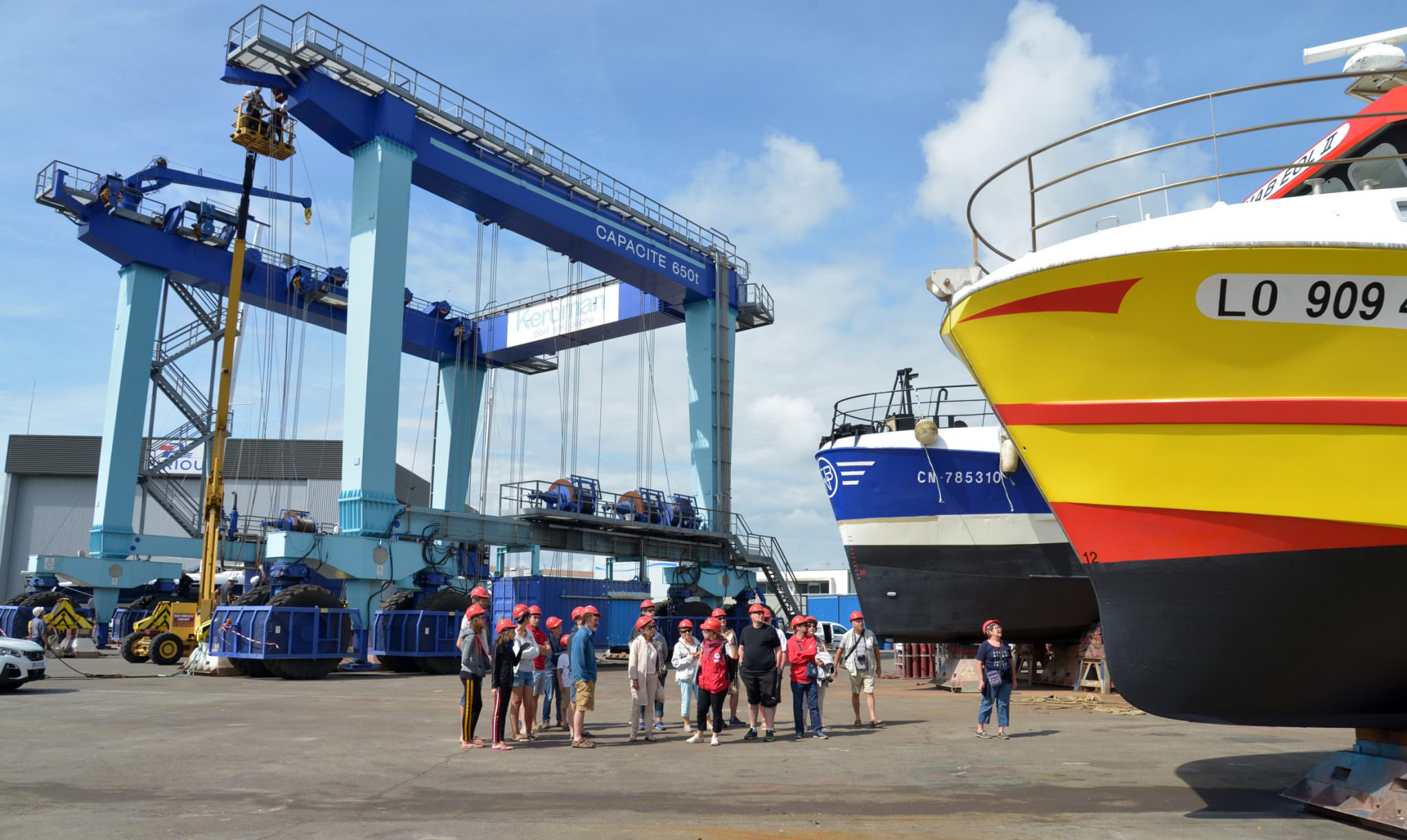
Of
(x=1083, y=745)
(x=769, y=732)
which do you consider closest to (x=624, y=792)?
(x=769, y=732)

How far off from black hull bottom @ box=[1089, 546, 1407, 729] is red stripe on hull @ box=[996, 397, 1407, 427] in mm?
903

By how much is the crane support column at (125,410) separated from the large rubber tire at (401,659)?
481 inches

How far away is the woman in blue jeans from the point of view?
11.5 metres

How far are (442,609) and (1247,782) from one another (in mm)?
19436

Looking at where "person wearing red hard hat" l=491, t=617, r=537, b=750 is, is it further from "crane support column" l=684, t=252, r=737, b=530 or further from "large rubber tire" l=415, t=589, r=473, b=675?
"crane support column" l=684, t=252, r=737, b=530

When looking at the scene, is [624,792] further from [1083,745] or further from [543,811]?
[1083,745]

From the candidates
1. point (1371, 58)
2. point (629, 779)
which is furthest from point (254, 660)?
point (1371, 58)

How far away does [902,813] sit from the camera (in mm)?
7250

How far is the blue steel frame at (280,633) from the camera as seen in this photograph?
20.5 m

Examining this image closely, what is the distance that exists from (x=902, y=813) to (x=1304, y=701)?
9.66 feet

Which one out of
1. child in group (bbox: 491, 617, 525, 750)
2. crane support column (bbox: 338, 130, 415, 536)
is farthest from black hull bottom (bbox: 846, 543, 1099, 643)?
crane support column (bbox: 338, 130, 415, 536)

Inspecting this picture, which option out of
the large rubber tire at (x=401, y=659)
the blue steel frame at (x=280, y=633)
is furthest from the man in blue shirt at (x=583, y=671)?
the large rubber tire at (x=401, y=659)

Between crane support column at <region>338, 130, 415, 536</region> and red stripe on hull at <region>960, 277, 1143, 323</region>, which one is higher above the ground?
crane support column at <region>338, 130, 415, 536</region>

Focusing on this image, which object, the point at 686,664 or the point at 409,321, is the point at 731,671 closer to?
the point at 686,664
